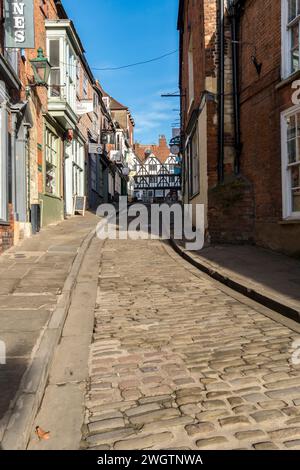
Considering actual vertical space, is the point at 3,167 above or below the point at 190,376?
above

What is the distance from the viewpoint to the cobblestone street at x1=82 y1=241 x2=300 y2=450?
2.81 meters

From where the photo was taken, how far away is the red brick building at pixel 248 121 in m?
9.38

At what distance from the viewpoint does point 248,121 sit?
11.2 m

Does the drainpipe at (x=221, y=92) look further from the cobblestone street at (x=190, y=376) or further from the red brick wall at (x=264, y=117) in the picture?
the cobblestone street at (x=190, y=376)

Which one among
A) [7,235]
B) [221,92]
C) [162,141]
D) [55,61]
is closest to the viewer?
[7,235]

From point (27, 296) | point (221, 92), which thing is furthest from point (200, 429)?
point (221, 92)

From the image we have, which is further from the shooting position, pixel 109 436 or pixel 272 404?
pixel 272 404

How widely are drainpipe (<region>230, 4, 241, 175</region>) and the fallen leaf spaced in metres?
9.77

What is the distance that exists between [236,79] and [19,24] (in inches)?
222

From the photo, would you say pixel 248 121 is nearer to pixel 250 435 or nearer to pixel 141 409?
pixel 141 409

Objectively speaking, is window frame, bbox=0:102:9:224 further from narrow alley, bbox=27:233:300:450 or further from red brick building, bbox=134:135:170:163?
red brick building, bbox=134:135:170:163

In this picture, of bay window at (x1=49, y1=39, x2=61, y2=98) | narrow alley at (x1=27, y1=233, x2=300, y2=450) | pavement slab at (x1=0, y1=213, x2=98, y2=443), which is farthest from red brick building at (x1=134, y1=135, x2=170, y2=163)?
narrow alley at (x1=27, y1=233, x2=300, y2=450)

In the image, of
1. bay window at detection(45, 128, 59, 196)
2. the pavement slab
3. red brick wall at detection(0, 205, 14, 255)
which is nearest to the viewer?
the pavement slab

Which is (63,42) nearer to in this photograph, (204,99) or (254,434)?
(204,99)
